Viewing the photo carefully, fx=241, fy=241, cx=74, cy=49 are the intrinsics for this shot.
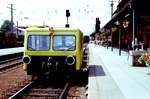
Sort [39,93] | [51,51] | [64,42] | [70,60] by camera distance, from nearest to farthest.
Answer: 1. [39,93]
2. [70,60]
3. [51,51]
4. [64,42]

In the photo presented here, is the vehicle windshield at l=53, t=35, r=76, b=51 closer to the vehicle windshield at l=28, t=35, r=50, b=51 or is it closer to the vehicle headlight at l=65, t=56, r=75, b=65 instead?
the vehicle windshield at l=28, t=35, r=50, b=51

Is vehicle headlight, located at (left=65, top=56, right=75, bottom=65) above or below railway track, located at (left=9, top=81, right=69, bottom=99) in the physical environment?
above

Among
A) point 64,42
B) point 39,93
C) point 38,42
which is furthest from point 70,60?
point 39,93

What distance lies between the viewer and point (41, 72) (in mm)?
9250

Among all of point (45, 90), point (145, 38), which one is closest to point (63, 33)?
point (45, 90)

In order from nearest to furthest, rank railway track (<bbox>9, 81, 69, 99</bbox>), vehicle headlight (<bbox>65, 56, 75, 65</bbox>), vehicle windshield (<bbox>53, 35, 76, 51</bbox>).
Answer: railway track (<bbox>9, 81, 69, 99</bbox>)
vehicle headlight (<bbox>65, 56, 75, 65</bbox>)
vehicle windshield (<bbox>53, 35, 76, 51</bbox>)

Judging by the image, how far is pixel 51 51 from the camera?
9250 millimetres

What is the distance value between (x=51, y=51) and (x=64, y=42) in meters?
0.61

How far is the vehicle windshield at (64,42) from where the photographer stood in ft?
30.6

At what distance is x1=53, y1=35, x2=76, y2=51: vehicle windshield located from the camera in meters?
9.32

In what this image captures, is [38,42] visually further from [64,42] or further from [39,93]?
[39,93]

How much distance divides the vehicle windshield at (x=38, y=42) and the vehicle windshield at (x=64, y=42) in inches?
12.3

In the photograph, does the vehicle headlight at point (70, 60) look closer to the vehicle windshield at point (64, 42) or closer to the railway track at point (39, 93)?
the vehicle windshield at point (64, 42)

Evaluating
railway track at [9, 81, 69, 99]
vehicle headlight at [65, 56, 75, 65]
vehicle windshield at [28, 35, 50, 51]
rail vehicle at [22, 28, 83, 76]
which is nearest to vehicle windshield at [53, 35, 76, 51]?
rail vehicle at [22, 28, 83, 76]
